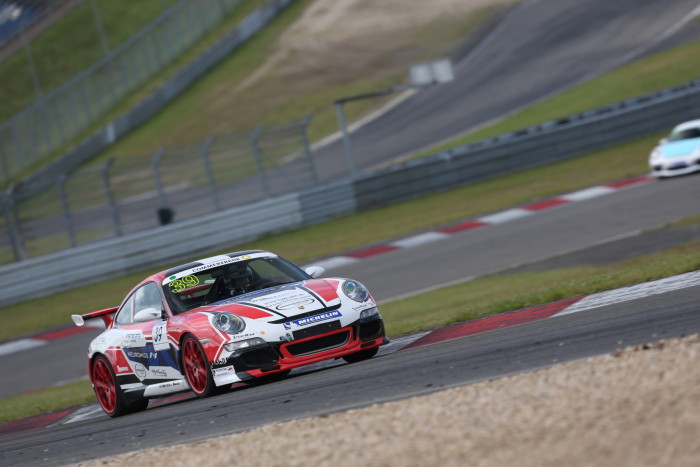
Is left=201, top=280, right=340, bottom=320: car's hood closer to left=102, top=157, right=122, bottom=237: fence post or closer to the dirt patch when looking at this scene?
the dirt patch

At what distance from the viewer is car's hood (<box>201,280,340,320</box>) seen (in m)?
8.90

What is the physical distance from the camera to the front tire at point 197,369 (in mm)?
8969

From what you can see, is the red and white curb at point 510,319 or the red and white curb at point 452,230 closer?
the red and white curb at point 510,319

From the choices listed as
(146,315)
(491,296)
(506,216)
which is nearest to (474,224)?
(506,216)

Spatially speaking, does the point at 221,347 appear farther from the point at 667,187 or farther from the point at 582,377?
the point at 667,187

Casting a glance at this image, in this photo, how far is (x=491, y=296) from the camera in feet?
42.6

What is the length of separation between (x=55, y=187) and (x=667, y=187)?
11689 mm

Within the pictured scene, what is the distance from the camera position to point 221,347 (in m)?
8.75

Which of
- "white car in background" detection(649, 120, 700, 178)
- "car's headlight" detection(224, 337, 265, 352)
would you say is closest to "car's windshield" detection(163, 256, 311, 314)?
"car's headlight" detection(224, 337, 265, 352)

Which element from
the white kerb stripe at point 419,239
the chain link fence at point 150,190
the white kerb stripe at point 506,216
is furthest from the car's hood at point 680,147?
the chain link fence at point 150,190

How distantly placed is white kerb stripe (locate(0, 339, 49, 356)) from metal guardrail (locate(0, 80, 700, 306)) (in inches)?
163

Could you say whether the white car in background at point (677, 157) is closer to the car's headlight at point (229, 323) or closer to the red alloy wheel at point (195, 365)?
the red alloy wheel at point (195, 365)

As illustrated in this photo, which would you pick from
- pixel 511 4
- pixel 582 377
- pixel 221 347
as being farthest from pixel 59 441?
pixel 511 4

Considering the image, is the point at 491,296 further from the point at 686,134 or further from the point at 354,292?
the point at 686,134
